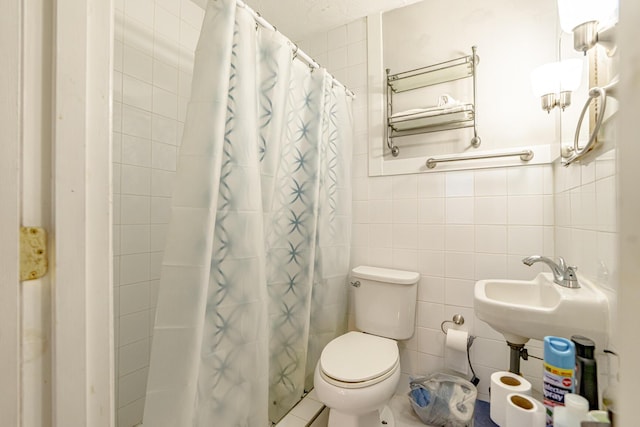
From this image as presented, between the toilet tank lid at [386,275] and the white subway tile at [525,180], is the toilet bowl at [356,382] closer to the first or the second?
the toilet tank lid at [386,275]

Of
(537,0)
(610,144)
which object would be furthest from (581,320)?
(537,0)

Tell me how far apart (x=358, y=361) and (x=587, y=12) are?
1438mm

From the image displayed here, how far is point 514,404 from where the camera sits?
2.29 feet

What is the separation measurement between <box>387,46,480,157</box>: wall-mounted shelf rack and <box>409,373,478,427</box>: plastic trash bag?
1.22 meters

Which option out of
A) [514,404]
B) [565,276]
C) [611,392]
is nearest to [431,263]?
[565,276]

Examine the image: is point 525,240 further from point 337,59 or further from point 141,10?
point 141,10

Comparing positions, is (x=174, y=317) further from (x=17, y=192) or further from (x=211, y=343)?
(x=17, y=192)

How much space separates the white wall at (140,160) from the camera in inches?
52.3

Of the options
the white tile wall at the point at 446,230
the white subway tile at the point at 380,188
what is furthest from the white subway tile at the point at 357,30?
the white subway tile at the point at 380,188

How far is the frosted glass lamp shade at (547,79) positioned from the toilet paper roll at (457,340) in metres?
1.16

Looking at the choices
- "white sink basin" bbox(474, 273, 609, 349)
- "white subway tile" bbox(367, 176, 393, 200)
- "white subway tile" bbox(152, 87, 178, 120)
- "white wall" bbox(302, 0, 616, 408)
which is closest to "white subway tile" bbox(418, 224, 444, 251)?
"white wall" bbox(302, 0, 616, 408)

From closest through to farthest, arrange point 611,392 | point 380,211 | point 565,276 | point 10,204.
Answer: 1. point 10,204
2. point 611,392
3. point 565,276
4. point 380,211

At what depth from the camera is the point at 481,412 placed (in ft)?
4.31

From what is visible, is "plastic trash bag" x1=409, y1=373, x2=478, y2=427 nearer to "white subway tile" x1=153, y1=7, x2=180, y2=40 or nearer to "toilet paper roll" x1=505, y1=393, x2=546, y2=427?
"toilet paper roll" x1=505, y1=393, x2=546, y2=427
